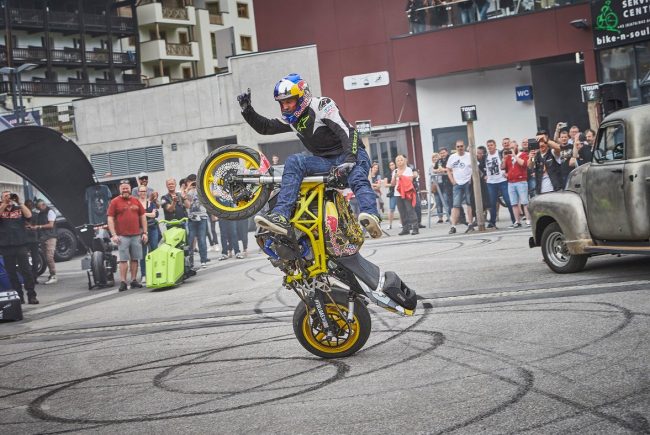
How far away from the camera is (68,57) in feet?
233

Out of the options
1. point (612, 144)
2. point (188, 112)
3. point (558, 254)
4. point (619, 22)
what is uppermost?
point (619, 22)

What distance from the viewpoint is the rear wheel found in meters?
8.75

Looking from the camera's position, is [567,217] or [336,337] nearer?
[336,337]

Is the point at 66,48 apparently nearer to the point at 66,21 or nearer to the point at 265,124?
the point at 66,21

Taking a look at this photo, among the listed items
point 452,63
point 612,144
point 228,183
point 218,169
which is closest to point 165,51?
point 452,63

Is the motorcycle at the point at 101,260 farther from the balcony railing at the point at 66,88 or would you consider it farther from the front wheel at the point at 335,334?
the balcony railing at the point at 66,88

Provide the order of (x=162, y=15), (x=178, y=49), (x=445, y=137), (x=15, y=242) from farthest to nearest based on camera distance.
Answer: (x=178, y=49)
(x=162, y=15)
(x=445, y=137)
(x=15, y=242)

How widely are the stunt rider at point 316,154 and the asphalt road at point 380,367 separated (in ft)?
3.75

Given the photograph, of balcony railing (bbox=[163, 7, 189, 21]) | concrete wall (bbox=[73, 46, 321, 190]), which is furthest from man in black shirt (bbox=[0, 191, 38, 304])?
balcony railing (bbox=[163, 7, 189, 21])

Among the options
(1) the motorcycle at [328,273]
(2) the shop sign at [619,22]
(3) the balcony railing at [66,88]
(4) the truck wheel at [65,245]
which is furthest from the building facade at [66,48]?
(1) the motorcycle at [328,273]

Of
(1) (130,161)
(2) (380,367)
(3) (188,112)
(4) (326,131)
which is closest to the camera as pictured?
(2) (380,367)

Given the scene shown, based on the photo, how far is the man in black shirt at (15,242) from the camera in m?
17.0

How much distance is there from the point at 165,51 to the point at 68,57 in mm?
7017

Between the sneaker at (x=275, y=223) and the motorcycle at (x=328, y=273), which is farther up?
the sneaker at (x=275, y=223)
